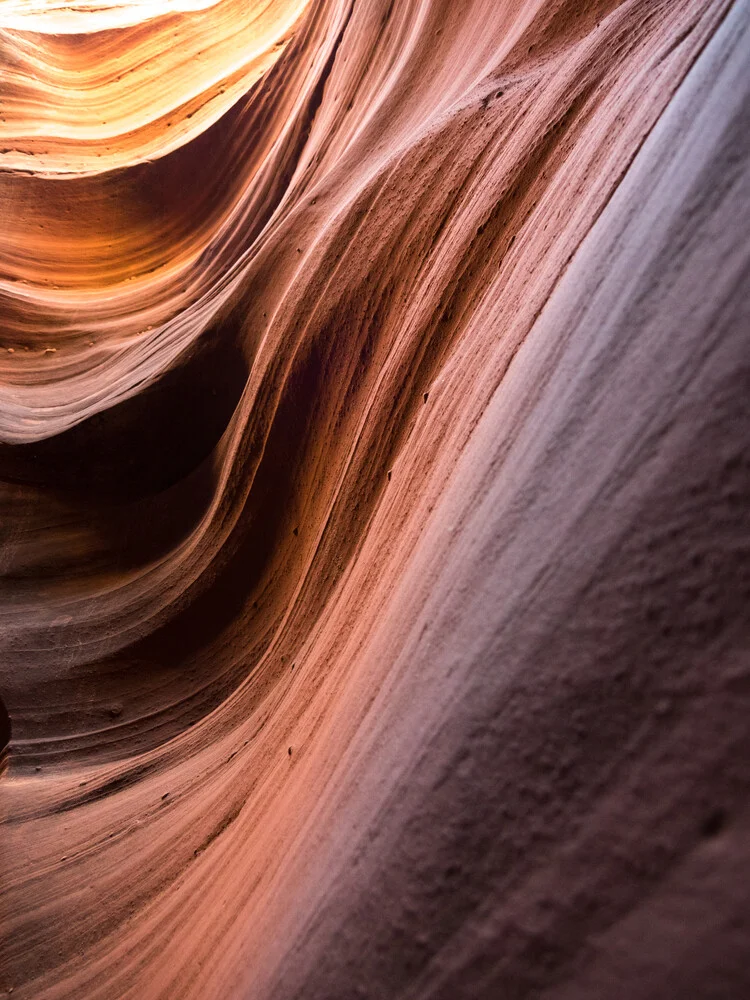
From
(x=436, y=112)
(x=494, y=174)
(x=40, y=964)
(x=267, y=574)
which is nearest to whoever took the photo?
(x=40, y=964)

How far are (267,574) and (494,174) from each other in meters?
1.14

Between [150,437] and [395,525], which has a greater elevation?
[150,437]

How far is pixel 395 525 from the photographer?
1.16 meters

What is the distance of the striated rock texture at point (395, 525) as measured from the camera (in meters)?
0.51

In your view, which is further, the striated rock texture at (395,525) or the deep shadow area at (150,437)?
the deep shadow area at (150,437)

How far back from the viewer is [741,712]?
0.45 meters

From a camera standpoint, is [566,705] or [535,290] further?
[535,290]

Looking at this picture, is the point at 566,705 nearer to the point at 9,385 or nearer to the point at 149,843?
the point at 149,843

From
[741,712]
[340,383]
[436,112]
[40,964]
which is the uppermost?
[436,112]

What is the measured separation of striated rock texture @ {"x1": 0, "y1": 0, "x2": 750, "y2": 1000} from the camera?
20.1 inches

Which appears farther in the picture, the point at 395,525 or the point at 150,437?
the point at 150,437

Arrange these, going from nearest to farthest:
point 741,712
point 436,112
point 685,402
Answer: point 741,712 → point 685,402 → point 436,112

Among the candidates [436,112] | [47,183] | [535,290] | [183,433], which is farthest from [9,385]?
[535,290]

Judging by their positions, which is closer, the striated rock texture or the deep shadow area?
the striated rock texture
